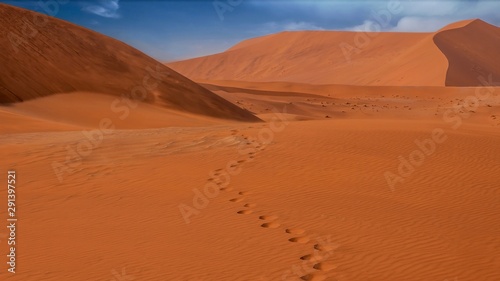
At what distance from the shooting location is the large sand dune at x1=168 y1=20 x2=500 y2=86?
63.7m

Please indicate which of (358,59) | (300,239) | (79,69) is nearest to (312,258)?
(300,239)

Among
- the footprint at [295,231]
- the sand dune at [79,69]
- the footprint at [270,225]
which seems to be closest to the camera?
the footprint at [295,231]

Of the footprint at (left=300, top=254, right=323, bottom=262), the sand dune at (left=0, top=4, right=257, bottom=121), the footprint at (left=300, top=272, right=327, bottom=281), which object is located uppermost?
the sand dune at (left=0, top=4, right=257, bottom=121)

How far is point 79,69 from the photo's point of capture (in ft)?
75.1

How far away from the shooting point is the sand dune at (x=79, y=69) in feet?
66.8

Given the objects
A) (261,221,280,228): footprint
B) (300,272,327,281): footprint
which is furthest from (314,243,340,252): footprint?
(261,221,280,228): footprint

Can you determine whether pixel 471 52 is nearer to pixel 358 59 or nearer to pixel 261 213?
pixel 358 59

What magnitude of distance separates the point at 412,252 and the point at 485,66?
239 ft

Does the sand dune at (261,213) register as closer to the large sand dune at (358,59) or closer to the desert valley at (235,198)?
the desert valley at (235,198)

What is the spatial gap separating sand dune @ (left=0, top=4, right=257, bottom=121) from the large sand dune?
4184 cm

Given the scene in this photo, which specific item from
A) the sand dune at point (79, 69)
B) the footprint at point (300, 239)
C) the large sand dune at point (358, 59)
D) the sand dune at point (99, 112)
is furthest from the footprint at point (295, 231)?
the large sand dune at point (358, 59)

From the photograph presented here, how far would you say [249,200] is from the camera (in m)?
6.98

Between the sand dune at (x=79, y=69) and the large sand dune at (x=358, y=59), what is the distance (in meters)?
41.8

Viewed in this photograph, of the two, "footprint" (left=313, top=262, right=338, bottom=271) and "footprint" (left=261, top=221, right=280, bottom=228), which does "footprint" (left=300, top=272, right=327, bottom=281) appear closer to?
"footprint" (left=313, top=262, right=338, bottom=271)
